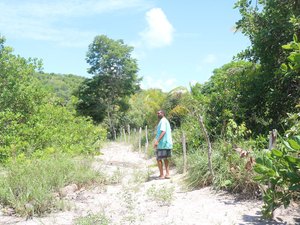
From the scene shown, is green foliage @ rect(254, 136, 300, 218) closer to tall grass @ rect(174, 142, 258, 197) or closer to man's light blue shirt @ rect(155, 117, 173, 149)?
tall grass @ rect(174, 142, 258, 197)

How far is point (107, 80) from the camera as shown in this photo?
111ft

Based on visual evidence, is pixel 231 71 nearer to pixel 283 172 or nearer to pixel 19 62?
pixel 19 62

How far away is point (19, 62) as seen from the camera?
443 inches

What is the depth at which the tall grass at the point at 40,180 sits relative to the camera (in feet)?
19.2

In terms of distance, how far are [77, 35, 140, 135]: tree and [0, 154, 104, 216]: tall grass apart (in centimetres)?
2542

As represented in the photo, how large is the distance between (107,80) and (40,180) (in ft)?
91.3

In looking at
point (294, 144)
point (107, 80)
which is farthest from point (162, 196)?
point (107, 80)

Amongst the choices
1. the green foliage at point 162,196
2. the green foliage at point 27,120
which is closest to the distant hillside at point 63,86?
the green foliage at point 27,120

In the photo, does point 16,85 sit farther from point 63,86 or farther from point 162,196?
point 63,86

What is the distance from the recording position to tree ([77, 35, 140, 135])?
33.2 m

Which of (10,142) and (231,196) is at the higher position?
(10,142)

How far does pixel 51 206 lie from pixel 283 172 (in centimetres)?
386

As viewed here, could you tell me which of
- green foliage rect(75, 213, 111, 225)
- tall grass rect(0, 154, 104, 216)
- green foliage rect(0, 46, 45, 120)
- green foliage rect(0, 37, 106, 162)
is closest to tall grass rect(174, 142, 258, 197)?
tall grass rect(0, 154, 104, 216)

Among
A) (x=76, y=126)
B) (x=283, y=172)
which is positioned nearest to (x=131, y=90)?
(x=76, y=126)
